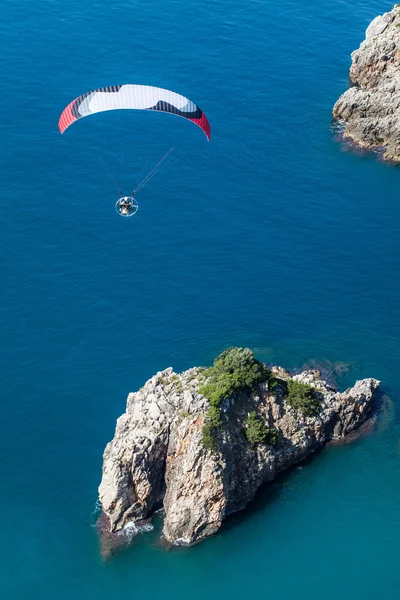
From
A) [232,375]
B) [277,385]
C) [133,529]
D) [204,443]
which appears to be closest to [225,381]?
[232,375]

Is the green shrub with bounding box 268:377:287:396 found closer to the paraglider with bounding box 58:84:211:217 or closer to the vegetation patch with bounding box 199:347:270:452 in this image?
the vegetation patch with bounding box 199:347:270:452

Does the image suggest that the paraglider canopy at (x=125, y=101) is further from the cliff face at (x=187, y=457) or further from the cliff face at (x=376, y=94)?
the cliff face at (x=376, y=94)

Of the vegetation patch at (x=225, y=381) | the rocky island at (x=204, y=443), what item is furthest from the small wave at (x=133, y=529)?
the vegetation patch at (x=225, y=381)

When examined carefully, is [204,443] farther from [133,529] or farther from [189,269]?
[189,269]

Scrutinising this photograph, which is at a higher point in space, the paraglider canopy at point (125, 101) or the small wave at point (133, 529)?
the paraglider canopy at point (125, 101)

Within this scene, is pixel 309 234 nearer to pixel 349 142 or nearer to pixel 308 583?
pixel 349 142

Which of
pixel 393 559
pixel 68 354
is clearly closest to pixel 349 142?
pixel 68 354
